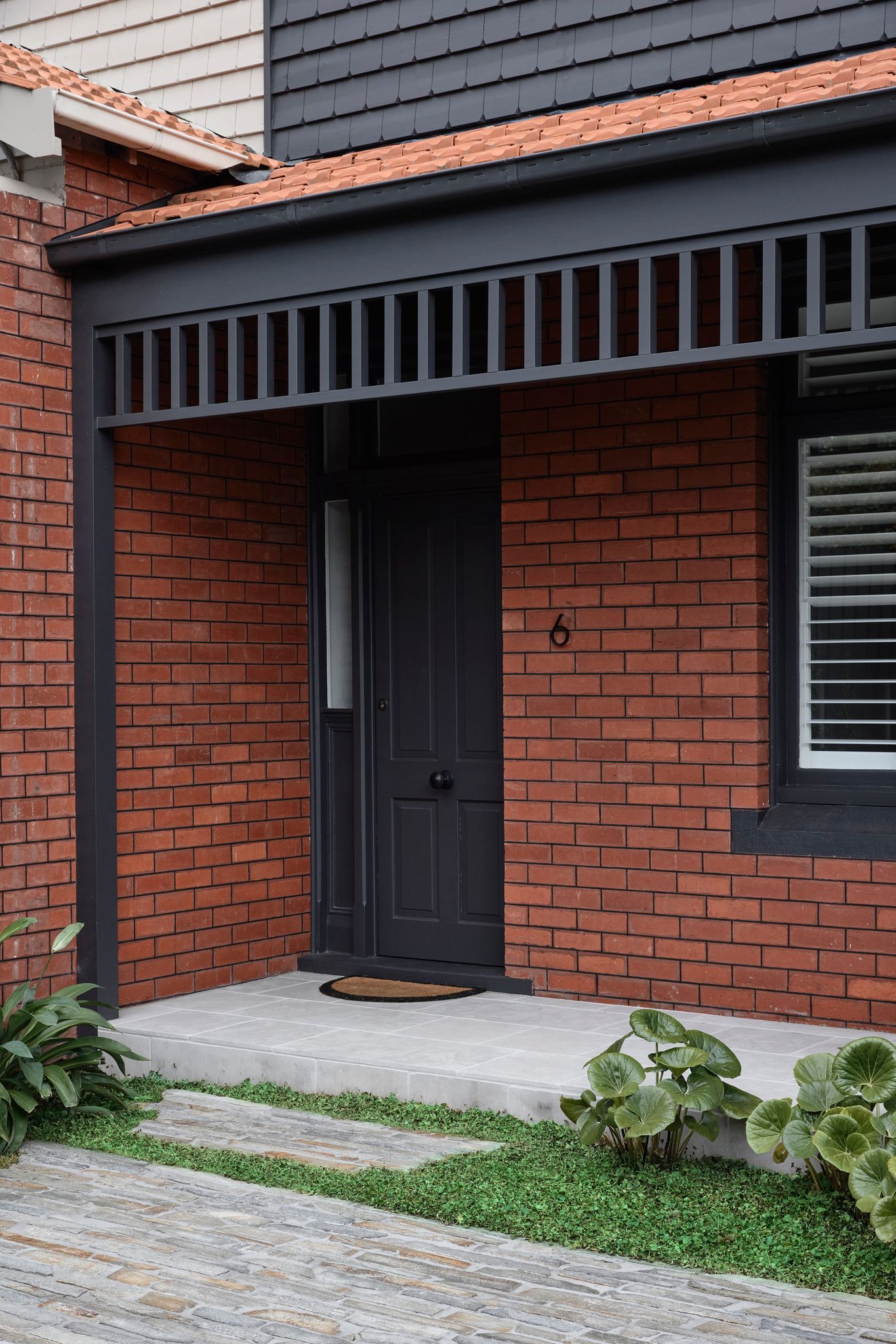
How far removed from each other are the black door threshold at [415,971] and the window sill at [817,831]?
120 cm

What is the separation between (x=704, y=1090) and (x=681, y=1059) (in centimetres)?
11

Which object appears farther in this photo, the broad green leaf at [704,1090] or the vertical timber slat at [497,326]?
the vertical timber slat at [497,326]

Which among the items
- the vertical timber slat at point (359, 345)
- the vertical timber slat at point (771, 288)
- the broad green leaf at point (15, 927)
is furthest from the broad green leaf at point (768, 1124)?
the vertical timber slat at point (359, 345)

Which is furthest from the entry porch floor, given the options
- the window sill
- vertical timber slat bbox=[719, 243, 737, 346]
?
vertical timber slat bbox=[719, 243, 737, 346]

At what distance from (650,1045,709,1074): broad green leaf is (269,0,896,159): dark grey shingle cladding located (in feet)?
13.3

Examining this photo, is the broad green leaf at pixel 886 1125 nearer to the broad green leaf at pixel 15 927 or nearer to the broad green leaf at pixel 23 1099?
the broad green leaf at pixel 23 1099

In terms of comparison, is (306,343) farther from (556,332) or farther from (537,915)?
(537,915)

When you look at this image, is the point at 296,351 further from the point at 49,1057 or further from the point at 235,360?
the point at 49,1057

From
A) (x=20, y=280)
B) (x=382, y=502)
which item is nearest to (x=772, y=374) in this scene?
(x=382, y=502)

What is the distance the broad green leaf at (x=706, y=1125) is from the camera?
438 cm

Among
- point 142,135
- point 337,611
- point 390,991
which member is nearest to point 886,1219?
point 390,991

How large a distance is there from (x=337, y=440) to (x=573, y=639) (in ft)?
5.58

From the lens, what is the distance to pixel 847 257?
5.68 m

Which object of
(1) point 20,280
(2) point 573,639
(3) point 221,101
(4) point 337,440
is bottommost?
(2) point 573,639
